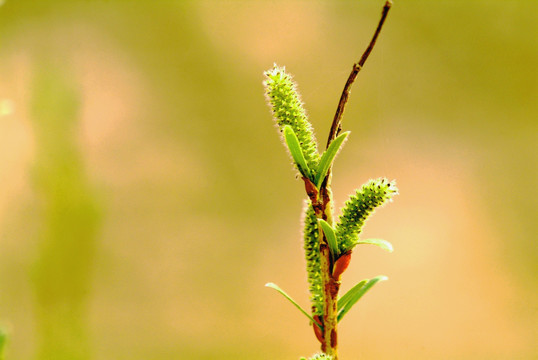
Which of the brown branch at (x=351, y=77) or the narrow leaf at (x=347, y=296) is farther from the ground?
the brown branch at (x=351, y=77)

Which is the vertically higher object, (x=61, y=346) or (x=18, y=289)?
(x=18, y=289)

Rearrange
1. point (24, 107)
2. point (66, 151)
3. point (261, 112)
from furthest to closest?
point (261, 112), point (24, 107), point (66, 151)

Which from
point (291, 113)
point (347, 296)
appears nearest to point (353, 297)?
point (347, 296)

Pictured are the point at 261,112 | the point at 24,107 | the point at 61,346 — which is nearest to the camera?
the point at 61,346

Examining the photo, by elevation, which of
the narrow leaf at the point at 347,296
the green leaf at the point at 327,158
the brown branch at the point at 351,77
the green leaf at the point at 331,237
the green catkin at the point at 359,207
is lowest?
the narrow leaf at the point at 347,296

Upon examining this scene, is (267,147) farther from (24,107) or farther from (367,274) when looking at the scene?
(24,107)

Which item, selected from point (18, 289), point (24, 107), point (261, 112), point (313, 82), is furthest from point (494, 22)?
point (18, 289)
